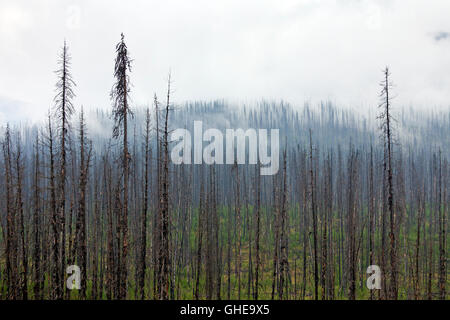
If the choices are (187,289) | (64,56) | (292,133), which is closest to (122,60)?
(64,56)

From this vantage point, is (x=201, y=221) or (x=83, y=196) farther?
(x=201, y=221)

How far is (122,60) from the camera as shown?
16172 millimetres

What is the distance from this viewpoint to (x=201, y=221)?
28422 mm

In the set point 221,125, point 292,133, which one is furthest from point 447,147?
point 221,125

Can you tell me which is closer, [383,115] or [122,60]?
[122,60]

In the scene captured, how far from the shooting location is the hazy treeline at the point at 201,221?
18.2 meters

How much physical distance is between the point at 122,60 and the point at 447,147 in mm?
174867

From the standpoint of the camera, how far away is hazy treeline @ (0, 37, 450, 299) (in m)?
18.2
